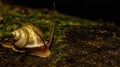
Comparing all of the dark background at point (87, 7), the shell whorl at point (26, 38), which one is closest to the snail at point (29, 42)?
the shell whorl at point (26, 38)

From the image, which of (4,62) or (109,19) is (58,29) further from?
(109,19)

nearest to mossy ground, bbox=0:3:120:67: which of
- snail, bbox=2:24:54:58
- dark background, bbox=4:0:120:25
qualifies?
snail, bbox=2:24:54:58

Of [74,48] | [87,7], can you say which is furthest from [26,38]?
[87,7]

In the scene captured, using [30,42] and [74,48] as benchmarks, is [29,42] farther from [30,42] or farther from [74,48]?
[74,48]

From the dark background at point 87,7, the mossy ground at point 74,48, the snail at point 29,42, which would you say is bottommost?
the dark background at point 87,7

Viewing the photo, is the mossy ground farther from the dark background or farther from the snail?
the dark background

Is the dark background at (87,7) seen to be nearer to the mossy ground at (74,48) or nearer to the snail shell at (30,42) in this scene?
the mossy ground at (74,48)
